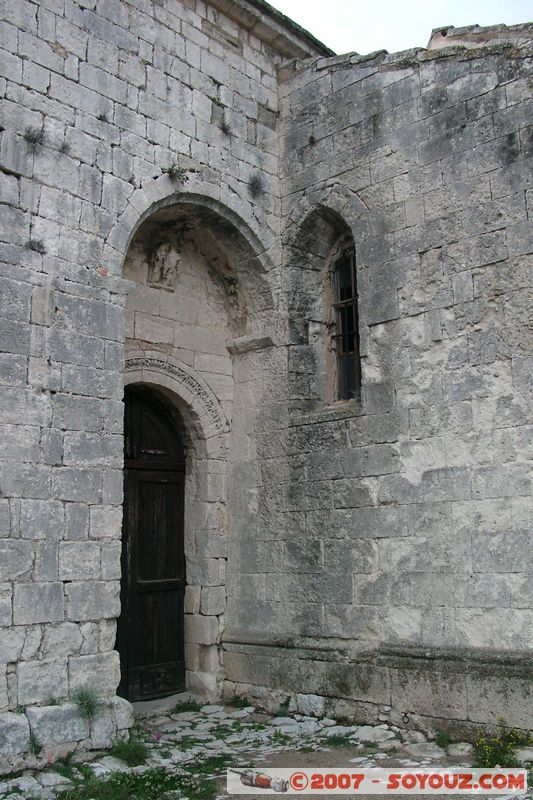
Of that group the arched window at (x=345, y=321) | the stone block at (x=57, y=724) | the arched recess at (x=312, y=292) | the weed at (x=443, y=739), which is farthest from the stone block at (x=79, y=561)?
the arched window at (x=345, y=321)

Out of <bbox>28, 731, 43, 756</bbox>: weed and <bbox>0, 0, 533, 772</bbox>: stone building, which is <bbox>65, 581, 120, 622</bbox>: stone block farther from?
<bbox>28, 731, 43, 756</bbox>: weed

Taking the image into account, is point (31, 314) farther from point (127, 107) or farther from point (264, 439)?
point (264, 439)

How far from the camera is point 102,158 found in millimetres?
6555

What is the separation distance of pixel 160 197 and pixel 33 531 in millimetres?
2985

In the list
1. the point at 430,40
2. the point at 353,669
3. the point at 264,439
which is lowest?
the point at 353,669

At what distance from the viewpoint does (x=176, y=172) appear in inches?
278

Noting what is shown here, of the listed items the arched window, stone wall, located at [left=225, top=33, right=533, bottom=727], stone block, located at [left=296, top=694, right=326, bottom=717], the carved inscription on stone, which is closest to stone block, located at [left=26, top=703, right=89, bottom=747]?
stone block, located at [left=296, top=694, right=326, bottom=717]

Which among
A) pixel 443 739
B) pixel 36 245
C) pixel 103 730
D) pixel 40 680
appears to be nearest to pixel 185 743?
pixel 103 730

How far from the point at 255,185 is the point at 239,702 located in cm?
478

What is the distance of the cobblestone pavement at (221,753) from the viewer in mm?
5070

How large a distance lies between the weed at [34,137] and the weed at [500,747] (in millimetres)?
5300

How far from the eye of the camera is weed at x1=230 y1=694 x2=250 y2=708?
738 cm

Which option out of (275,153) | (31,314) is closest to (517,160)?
(275,153)

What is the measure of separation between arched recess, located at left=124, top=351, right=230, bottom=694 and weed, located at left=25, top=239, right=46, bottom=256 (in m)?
1.63
